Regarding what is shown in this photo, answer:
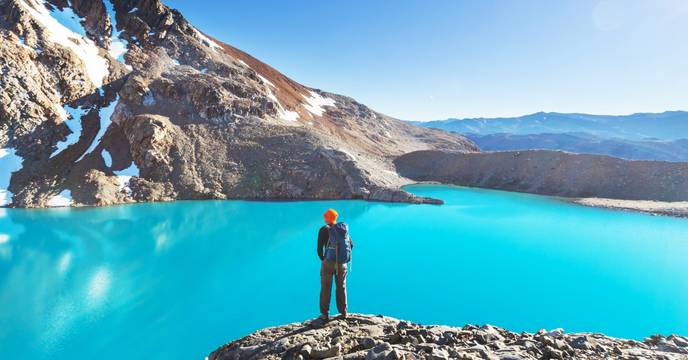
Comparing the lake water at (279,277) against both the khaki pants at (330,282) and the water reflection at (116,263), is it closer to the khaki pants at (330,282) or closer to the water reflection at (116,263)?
the water reflection at (116,263)

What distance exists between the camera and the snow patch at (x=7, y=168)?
2455 cm

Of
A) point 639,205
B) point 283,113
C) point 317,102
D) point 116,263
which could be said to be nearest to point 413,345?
point 116,263

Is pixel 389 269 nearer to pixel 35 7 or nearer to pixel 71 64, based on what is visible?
pixel 71 64

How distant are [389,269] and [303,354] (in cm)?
875

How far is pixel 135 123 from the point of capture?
31203 millimetres

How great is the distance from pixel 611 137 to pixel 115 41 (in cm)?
15549

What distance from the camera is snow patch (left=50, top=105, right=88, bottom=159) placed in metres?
29.1

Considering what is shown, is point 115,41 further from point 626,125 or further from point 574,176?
point 626,125

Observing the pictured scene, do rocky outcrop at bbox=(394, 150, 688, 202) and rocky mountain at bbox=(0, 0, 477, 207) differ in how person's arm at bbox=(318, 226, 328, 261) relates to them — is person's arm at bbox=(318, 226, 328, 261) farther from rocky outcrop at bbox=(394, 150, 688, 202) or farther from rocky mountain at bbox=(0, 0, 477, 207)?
rocky outcrop at bbox=(394, 150, 688, 202)

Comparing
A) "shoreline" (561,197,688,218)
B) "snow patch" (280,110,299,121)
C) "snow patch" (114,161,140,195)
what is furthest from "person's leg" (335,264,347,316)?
"snow patch" (280,110,299,121)

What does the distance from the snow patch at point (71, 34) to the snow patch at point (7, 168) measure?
10.5 m

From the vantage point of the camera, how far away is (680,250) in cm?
1834

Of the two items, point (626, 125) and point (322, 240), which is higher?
point (626, 125)

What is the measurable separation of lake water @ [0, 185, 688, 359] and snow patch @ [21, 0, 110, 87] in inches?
720
